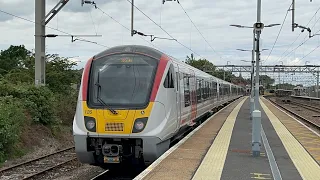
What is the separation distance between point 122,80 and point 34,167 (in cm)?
478

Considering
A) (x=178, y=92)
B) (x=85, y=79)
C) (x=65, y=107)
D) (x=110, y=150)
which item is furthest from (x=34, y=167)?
(x=65, y=107)

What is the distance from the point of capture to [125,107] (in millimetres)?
10266

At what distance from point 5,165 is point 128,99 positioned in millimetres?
5744

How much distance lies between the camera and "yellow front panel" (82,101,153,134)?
10.0 metres

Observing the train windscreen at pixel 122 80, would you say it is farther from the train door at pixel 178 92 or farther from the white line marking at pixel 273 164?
the white line marking at pixel 273 164

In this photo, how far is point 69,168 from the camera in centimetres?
1362

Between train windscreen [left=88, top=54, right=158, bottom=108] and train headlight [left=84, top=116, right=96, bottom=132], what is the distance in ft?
1.23

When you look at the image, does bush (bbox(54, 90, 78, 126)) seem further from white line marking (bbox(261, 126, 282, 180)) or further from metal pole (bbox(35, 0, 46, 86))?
white line marking (bbox(261, 126, 282, 180))

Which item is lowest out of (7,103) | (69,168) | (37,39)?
(69,168)

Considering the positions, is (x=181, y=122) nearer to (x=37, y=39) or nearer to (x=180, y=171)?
(x=180, y=171)

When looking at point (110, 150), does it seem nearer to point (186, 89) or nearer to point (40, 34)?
point (186, 89)

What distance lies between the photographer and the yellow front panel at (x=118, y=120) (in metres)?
10.0

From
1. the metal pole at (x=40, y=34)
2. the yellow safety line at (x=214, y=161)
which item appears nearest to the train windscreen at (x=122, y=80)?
the yellow safety line at (x=214, y=161)

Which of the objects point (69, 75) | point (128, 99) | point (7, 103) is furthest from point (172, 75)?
point (69, 75)
